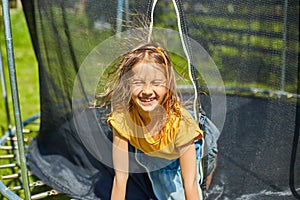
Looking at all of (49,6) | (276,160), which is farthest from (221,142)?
(49,6)

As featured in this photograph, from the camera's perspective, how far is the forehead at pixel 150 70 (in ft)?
5.39

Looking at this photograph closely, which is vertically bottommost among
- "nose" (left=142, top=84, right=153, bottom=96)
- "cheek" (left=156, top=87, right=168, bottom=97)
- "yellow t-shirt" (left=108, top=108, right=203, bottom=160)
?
"yellow t-shirt" (left=108, top=108, right=203, bottom=160)

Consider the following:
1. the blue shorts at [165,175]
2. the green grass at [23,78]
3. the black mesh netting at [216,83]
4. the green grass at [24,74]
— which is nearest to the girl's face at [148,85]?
the black mesh netting at [216,83]

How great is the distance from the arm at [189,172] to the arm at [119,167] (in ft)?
0.72

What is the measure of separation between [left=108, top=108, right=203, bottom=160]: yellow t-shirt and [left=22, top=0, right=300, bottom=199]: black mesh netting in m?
0.20

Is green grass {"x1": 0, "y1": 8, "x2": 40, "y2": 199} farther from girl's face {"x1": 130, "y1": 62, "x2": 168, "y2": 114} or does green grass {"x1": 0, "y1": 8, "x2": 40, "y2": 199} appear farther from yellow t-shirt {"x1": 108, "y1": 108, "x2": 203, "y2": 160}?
girl's face {"x1": 130, "y1": 62, "x2": 168, "y2": 114}

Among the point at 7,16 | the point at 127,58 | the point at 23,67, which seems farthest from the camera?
the point at 23,67

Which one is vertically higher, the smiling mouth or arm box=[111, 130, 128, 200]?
the smiling mouth

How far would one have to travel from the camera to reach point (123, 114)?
5.91 ft

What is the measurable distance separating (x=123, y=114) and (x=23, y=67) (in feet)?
9.87

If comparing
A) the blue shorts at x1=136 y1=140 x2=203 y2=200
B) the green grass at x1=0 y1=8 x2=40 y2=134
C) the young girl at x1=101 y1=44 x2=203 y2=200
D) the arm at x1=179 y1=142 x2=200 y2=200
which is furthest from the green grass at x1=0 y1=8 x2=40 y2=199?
the arm at x1=179 y1=142 x2=200 y2=200

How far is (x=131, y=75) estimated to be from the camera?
5.54 feet

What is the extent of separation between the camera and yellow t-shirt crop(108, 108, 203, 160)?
173 cm

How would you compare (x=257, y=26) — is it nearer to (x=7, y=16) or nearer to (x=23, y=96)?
(x=7, y=16)
